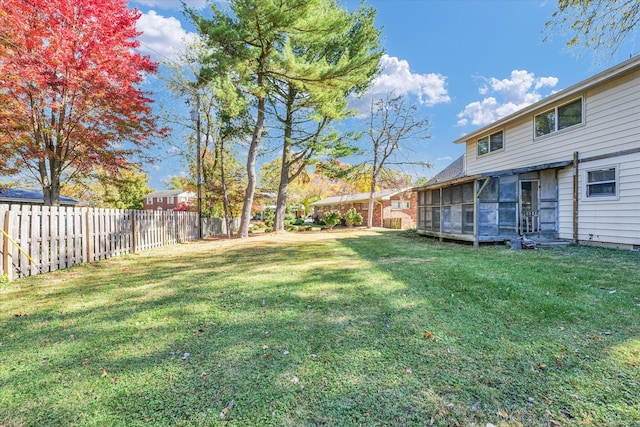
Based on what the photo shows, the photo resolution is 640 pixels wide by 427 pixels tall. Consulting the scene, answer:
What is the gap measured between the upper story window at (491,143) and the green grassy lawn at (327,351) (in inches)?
316

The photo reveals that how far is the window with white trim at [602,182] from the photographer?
7804 mm

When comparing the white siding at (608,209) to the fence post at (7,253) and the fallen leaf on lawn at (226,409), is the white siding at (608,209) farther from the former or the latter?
the fence post at (7,253)

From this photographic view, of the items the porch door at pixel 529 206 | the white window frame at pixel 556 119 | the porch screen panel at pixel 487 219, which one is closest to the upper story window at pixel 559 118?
the white window frame at pixel 556 119

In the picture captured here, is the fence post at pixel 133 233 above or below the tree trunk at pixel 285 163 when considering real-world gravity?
below

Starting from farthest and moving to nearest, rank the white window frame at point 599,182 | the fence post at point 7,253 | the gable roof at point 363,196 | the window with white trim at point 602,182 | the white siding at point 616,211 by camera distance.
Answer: the gable roof at point 363,196 < the window with white trim at point 602,182 < the white window frame at point 599,182 < the white siding at point 616,211 < the fence post at point 7,253

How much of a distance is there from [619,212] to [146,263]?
503 inches

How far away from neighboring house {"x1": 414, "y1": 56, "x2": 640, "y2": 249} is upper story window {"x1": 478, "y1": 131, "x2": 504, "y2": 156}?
0.06 meters

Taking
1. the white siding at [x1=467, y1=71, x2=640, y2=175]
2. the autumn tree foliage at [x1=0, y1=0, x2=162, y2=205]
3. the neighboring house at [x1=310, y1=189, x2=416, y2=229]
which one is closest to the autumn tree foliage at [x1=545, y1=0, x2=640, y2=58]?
the white siding at [x1=467, y1=71, x2=640, y2=175]

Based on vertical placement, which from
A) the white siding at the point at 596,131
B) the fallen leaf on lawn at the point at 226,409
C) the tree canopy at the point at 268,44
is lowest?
the fallen leaf on lawn at the point at 226,409

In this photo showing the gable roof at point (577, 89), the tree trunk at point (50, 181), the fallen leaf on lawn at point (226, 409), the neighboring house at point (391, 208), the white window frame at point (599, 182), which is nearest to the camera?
the fallen leaf on lawn at point (226, 409)

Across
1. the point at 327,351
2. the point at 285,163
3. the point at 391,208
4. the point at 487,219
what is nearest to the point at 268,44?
the point at 285,163

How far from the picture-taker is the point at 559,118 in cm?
929

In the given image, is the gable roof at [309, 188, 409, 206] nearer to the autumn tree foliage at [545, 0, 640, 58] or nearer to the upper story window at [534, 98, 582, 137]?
the upper story window at [534, 98, 582, 137]

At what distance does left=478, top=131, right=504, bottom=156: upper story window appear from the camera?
470 inches
